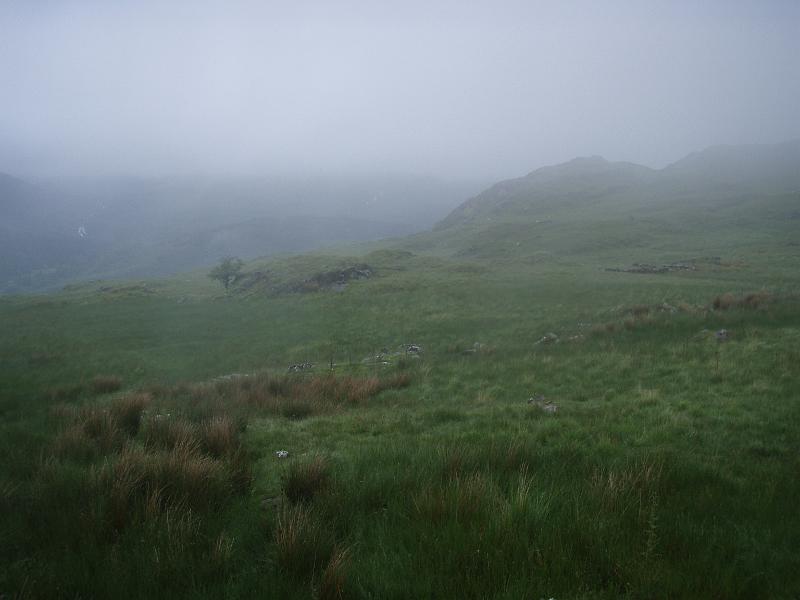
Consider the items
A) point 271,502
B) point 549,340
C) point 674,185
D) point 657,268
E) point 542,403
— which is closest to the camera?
point 271,502

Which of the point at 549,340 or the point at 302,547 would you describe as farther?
the point at 549,340

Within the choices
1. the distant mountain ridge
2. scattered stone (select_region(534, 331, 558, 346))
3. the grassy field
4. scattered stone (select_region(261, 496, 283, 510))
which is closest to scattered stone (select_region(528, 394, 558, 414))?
the grassy field

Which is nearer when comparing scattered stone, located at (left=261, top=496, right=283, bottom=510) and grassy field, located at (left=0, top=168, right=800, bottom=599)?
grassy field, located at (left=0, top=168, right=800, bottom=599)

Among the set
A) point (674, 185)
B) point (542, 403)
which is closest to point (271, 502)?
point (542, 403)

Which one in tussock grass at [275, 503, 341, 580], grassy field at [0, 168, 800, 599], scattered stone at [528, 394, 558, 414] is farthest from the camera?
scattered stone at [528, 394, 558, 414]

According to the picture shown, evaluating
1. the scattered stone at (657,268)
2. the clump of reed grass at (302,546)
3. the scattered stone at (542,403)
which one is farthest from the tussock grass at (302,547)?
the scattered stone at (657,268)

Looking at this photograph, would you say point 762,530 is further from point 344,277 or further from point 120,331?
point 344,277

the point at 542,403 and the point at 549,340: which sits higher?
the point at 542,403

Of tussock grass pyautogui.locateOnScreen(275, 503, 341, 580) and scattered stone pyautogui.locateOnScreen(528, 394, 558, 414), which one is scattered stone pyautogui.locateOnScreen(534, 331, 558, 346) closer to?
scattered stone pyautogui.locateOnScreen(528, 394, 558, 414)

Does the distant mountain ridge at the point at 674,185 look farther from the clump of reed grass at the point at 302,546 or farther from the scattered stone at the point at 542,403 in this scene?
the clump of reed grass at the point at 302,546

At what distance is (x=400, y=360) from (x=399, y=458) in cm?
1285

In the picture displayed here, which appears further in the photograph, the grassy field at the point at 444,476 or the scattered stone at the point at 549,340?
the scattered stone at the point at 549,340

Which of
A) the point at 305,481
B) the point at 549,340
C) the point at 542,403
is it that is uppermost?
the point at 305,481

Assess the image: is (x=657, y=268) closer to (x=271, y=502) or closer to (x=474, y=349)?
(x=474, y=349)
